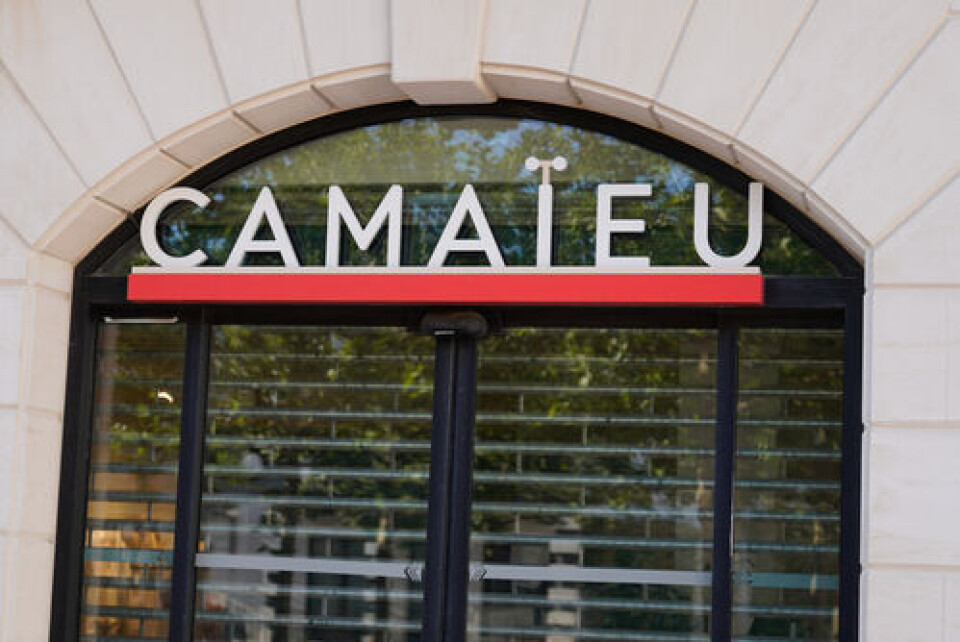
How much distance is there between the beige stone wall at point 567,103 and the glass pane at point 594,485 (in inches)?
46.2

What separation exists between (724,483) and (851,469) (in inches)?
Answer: 24.8

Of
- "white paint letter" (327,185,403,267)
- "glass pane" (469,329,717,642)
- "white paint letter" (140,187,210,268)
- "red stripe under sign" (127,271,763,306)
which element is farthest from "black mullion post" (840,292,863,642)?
"white paint letter" (140,187,210,268)

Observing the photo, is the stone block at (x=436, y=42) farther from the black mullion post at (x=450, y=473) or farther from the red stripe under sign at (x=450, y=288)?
the black mullion post at (x=450, y=473)

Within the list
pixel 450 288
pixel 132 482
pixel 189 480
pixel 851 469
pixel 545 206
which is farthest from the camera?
pixel 132 482

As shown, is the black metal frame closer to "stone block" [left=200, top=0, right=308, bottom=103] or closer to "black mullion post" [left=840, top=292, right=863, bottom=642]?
"black mullion post" [left=840, top=292, right=863, bottom=642]

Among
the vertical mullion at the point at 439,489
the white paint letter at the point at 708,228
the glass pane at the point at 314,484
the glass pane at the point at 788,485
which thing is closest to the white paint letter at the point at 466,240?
the vertical mullion at the point at 439,489

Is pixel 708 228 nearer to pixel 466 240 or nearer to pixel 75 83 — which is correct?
pixel 466 240

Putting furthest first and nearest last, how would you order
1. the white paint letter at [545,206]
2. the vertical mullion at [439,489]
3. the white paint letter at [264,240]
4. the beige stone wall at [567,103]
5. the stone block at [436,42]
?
1. the white paint letter at [264,240]
2. the vertical mullion at [439,489]
3. the white paint letter at [545,206]
4. the stone block at [436,42]
5. the beige stone wall at [567,103]

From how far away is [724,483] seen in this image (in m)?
7.23

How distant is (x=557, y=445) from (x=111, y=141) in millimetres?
2855

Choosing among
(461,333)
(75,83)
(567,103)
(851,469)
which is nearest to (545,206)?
(567,103)

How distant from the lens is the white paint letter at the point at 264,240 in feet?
25.1

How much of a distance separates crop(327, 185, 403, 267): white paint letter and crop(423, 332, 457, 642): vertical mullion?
0.56 m

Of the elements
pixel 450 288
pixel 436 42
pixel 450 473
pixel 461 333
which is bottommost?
pixel 450 473
